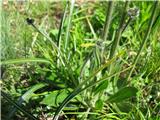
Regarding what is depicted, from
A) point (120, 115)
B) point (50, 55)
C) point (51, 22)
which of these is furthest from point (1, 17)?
point (120, 115)

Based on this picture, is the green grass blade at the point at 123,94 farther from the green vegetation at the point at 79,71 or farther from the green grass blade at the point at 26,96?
the green grass blade at the point at 26,96

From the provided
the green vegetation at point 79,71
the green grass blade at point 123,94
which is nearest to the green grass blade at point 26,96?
the green vegetation at point 79,71

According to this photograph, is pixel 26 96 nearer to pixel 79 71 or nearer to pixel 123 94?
pixel 79 71

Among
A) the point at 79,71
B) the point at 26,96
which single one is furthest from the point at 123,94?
the point at 26,96

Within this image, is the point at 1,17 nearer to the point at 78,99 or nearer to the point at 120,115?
the point at 78,99

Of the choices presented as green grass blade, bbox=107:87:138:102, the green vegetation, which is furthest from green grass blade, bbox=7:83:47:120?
green grass blade, bbox=107:87:138:102

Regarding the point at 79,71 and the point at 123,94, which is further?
the point at 79,71

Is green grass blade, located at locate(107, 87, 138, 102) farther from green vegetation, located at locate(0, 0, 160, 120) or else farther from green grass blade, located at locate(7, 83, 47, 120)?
green grass blade, located at locate(7, 83, 47, 120)

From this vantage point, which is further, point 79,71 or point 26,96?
point 79,71
